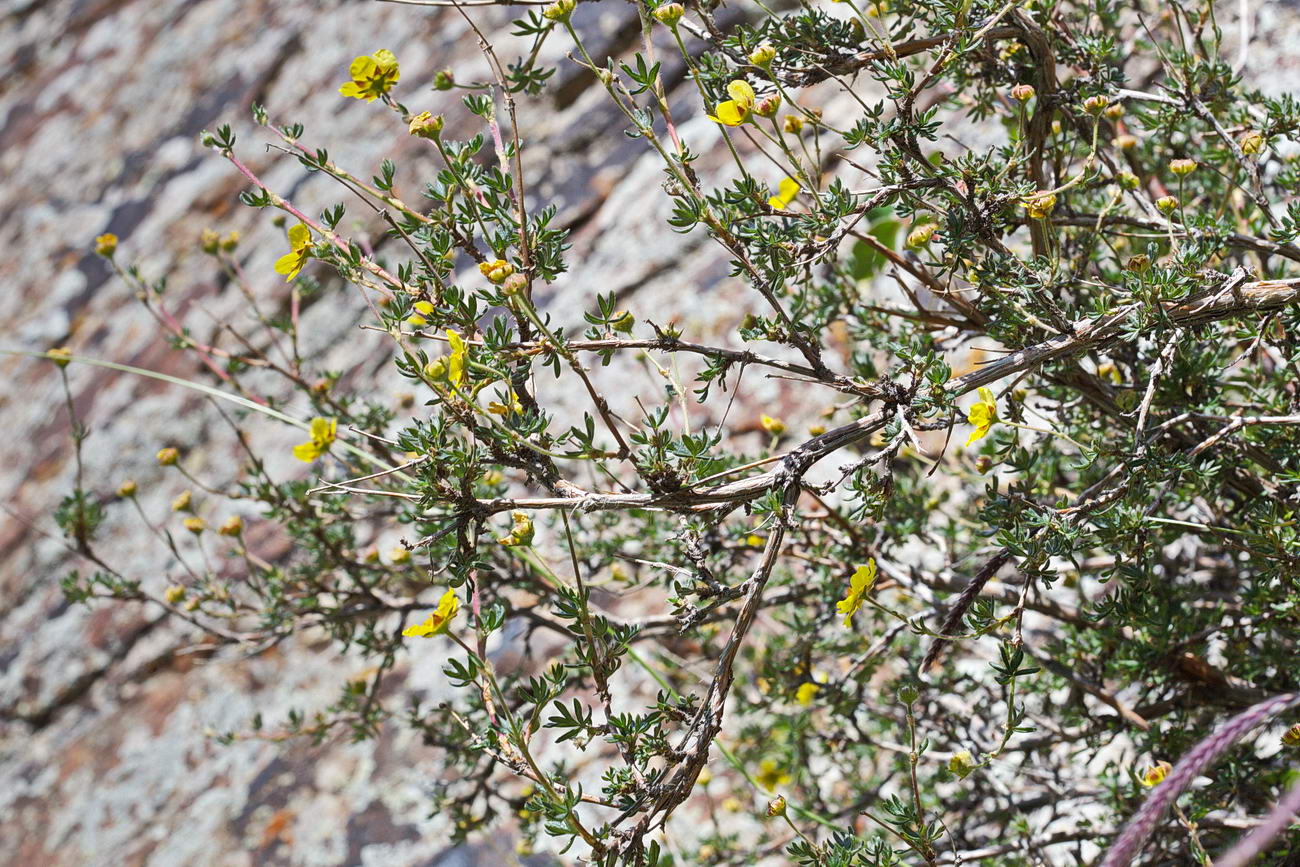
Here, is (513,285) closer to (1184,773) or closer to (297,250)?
(297,250)

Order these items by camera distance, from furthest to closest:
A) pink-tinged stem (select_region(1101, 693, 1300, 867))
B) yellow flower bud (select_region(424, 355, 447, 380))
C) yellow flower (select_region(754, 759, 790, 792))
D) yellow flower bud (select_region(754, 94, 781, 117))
→ yellow flower (select_region(754, 759, 790, 792))
yellow flower bud (select_region(754, 94, 781, 117))
yellow flower bud (select_region(424, 355, 447, 380))
pink-tinged stem (select_region(1101, 693, 1300, 867))

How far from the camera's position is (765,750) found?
1.79 metres

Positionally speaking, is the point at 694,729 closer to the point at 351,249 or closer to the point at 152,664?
the point at 351,249

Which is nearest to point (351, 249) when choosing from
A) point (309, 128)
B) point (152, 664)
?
point (152, 664)

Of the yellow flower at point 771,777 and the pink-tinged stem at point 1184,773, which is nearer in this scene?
the pink-tinged stem at point 1184,773

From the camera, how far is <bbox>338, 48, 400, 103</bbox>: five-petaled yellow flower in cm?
102

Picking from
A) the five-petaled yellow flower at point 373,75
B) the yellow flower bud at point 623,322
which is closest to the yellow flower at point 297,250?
the five-petaled yellow flower at point 373,75

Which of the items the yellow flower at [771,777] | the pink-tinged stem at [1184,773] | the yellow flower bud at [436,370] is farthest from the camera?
the yellow flower at [771,777]

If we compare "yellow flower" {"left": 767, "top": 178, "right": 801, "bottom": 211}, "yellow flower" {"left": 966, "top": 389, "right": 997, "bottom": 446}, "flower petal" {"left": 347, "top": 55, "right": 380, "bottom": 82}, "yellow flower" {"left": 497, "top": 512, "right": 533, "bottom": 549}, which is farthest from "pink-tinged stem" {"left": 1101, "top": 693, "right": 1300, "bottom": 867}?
"flower petal" {"left": 347, "top": 55, "right": 380, "bottom": 82}

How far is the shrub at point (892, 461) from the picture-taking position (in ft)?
3.22

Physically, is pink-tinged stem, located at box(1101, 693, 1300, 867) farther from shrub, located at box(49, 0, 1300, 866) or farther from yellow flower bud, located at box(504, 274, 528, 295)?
yellow flower bud, located at box(504, 274, 528, 295)

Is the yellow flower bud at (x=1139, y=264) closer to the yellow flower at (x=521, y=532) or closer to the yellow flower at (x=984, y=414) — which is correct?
the yellow flower at (x=984, y=414)

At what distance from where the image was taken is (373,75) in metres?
1.03

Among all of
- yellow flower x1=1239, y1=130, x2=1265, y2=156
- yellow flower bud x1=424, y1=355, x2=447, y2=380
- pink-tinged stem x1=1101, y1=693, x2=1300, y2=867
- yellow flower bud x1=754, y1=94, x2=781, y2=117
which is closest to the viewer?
pink-tinged stem x1=1101, y1=693, x2=1300, y2=867
